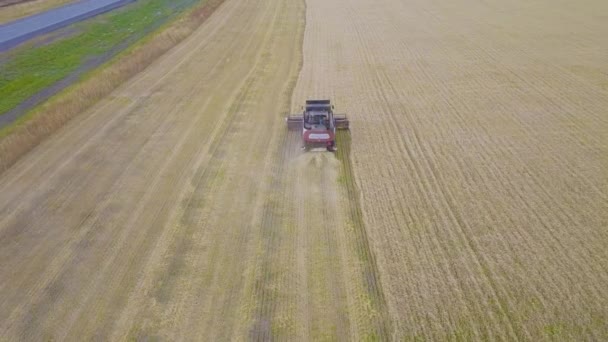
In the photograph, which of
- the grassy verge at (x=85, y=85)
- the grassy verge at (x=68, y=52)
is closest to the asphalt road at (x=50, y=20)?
the grassy verge at (x=68, y=52)

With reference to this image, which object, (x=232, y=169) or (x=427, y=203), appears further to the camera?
(x=232, y=169)

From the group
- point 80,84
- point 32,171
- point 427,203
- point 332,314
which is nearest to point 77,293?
point 332,314

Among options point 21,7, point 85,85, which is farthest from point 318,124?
point 21,7

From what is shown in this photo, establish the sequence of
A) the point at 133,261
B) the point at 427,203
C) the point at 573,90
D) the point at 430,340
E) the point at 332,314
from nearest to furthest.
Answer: the point at 430,340, the point at 332,314, the point at 133,261, the point at 427,203, the point at 573,90

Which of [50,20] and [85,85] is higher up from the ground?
[50,20]

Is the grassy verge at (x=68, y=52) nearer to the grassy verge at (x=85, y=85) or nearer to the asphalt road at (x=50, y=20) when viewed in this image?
the grassy verge at (x=85, y=85)

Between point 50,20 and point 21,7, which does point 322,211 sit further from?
point 21,7

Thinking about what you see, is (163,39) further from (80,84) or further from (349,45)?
(349,45)
